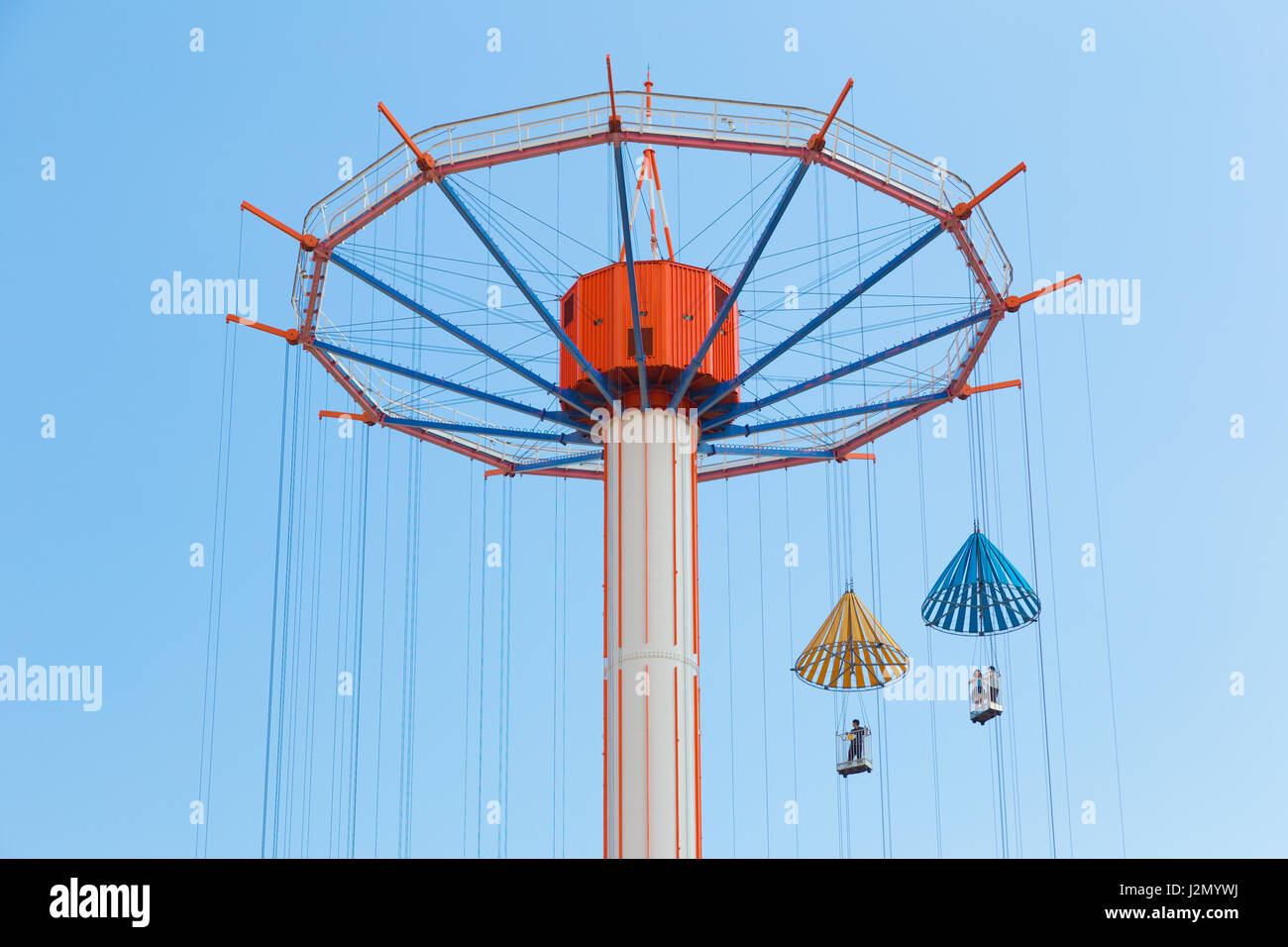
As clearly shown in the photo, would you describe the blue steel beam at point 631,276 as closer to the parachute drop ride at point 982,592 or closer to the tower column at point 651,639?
the tower column at point 651,639

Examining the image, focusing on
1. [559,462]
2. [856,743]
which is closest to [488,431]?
[559,462]

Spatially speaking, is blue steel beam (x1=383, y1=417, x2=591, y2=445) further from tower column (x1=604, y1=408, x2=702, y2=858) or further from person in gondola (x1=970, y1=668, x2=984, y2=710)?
person in gondola (x1=970, y1=668, x2=984, y2=710)

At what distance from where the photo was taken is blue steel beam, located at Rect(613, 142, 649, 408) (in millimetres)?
39250

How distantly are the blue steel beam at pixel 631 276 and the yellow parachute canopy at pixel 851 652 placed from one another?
7885 mm

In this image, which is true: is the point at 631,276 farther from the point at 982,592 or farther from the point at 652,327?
the point at 982,592

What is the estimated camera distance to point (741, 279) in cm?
4125

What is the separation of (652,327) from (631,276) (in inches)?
155

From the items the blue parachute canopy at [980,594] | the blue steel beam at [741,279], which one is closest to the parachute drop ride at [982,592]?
the blue parachute canopy at [980,594]

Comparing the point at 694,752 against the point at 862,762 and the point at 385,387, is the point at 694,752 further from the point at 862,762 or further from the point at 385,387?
the point at 385,387

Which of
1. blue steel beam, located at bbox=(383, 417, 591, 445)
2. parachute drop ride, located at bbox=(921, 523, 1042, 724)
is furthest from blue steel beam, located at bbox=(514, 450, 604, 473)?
parachute drop ride, located at bbox=(921, 523, 1042, 724)

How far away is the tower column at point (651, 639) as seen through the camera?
4153 cm
